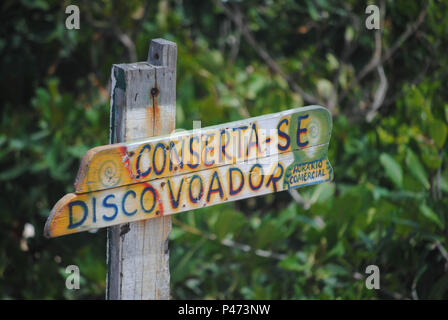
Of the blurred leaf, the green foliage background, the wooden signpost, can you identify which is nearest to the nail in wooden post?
the wooden signpost

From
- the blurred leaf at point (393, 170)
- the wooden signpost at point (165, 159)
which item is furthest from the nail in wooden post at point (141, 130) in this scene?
the blurred leaf at point (393, 170)

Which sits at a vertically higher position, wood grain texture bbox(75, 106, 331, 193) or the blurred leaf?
the blurred leaf

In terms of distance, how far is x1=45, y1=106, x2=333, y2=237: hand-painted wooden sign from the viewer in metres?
1.72

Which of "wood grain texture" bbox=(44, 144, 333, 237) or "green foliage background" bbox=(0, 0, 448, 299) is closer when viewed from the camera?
"wood grain texture" bbox=(44, 144, 333, 237)

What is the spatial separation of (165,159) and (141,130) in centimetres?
11

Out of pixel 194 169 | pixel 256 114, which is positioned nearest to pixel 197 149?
pixel 194 169

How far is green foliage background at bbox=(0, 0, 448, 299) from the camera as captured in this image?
295 cm

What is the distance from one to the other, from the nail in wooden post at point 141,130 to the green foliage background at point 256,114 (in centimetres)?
102

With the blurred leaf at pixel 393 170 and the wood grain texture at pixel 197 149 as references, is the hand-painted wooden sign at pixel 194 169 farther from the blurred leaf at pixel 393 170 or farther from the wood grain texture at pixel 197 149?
the blurred leaf at pixel 393 170

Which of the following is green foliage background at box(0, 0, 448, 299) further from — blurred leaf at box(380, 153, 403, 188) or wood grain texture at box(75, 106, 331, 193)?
wood grain texture at box(75, 106, 331, 193)

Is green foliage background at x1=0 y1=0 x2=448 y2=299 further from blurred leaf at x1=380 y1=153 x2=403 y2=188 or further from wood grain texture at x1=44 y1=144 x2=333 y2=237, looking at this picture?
wood grain texture at x1=44 y1=144 x2=333 y2=237

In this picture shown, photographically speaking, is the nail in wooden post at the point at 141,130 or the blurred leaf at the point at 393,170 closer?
the nail in wooden post at the point at 141,130

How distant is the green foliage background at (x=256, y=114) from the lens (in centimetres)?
295

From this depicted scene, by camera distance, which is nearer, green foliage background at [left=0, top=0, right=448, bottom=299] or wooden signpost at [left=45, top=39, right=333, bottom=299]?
wooden signpost at [left=45, top=39, right=333, bottom=299]
